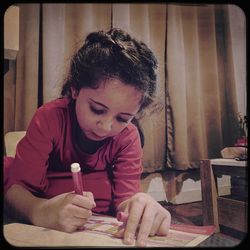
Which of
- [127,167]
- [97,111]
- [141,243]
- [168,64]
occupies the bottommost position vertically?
[141,243]

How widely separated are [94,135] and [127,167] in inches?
4.3

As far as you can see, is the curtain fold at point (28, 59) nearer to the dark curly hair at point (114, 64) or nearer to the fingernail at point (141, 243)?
the dark curly hair at point (114, 64)

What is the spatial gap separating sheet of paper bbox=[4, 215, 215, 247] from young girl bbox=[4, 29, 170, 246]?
0.10 feet

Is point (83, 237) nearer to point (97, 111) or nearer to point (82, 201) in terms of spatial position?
point (82, 201)

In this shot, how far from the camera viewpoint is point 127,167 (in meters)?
0.69

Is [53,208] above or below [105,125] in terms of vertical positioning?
below

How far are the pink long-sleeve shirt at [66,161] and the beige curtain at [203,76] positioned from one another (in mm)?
132

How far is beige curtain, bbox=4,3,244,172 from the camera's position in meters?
0.67

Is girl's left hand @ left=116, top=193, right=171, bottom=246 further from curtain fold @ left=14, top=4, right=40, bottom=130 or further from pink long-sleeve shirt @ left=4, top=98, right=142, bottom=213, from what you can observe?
curtain fold @ left=14, top=4, right=40, bottom=130

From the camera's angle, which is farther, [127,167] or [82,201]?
[127,167]

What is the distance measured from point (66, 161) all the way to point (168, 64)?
0.32m

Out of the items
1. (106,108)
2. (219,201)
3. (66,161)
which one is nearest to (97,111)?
(106,108)

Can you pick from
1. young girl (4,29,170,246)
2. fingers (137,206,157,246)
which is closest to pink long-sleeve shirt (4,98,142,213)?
young girl (4,29,170,246)

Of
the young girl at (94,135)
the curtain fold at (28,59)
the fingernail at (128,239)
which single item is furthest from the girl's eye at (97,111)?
the fingernail at (128,239)
